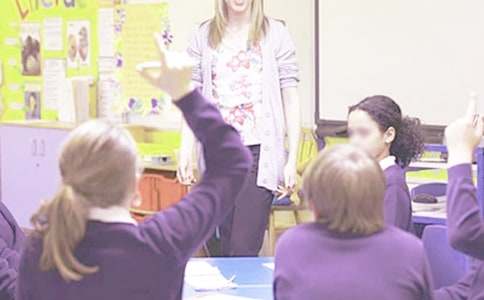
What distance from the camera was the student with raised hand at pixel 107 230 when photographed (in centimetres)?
158

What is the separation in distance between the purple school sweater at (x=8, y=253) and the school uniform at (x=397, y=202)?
1060mm

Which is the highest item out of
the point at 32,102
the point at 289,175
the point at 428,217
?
the point at 289,175

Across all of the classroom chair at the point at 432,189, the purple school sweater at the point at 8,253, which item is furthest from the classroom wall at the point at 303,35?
the purple school sweater at the point at 8,253

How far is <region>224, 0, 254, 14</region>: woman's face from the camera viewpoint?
3293mm

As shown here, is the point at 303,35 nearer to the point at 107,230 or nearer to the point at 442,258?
the point at 442,258

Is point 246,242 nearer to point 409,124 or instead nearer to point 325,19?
point 409,124

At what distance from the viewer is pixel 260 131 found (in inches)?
130

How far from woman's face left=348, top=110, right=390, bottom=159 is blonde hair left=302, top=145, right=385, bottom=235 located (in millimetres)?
1165

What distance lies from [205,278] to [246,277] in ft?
0.42

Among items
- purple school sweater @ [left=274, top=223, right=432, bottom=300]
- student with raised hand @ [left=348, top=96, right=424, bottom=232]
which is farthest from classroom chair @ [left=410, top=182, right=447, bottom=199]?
purple school sweater @ [left=274, top=223, right=432, bottom=300]

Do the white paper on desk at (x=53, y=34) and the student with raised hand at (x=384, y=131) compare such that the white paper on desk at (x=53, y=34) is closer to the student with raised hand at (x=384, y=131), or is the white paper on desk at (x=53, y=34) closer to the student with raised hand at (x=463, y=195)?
the student with raised hand at (x=384, y=131)

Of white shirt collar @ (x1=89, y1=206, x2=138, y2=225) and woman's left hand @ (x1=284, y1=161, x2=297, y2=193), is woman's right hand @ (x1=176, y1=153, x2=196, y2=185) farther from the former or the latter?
white shirt collar @ (x1=89, y1=206, x2=138, y2=225)

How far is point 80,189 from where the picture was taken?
159 cm

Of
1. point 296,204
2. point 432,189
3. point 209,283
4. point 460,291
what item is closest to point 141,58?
point 296,204
